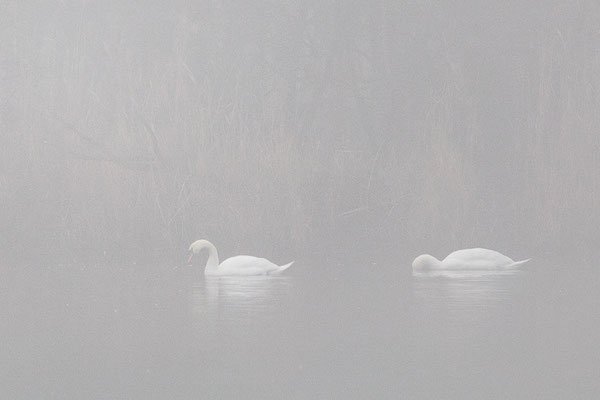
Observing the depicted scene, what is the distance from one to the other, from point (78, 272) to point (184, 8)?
20.2 feet

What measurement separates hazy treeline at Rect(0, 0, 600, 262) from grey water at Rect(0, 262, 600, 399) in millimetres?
1629

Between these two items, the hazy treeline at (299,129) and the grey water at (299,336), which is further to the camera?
the hazy treeline at (299,129)

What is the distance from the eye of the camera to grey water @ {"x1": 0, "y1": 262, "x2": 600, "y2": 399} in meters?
6.72

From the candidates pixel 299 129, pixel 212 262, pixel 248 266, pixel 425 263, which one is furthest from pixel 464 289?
pixel 299 129

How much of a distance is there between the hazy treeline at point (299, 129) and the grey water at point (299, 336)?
1.63 meters

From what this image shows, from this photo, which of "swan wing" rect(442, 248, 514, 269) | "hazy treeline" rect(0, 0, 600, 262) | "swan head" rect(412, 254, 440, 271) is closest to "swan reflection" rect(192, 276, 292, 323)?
"swan head" rect(412, 254, 440, 271)

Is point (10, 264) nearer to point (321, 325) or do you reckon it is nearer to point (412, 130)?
point (321, 325)

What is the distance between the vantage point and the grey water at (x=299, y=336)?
6723 mm

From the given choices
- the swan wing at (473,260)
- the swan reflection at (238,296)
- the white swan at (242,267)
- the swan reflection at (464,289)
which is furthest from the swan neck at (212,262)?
the swan wing at (473,260)

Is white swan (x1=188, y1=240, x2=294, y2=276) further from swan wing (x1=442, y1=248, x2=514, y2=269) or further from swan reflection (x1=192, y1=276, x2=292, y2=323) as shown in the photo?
swan wing (x1=442, y1=248, x2=514, y2=269)

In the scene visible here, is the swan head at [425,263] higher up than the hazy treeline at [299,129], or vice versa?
the hazy treeline at [299,129]

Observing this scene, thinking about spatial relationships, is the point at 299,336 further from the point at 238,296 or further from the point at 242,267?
the point at 242,267

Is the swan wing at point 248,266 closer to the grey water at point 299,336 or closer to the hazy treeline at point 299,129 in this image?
the grey water at point 299,336

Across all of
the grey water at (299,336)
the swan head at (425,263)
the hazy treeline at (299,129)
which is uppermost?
the hazy treeline at (299,129)
